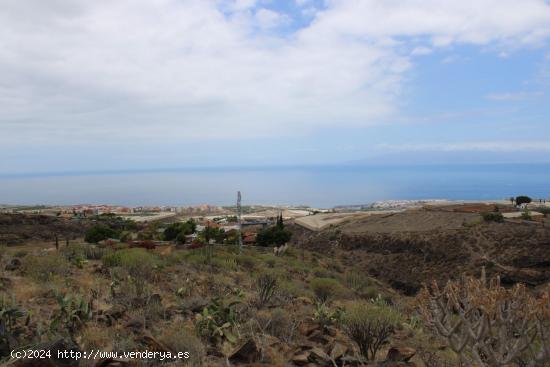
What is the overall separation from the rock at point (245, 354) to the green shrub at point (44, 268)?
6992mm

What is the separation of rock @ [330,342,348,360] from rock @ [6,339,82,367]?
3.61 meters

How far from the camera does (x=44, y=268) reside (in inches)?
480

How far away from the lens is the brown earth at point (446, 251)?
2678 cm

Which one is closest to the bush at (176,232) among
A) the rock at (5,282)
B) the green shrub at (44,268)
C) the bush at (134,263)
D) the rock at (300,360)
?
the bush at (134,263)

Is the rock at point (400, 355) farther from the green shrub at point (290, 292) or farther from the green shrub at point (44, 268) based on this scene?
the green shrub at point (44, 268)

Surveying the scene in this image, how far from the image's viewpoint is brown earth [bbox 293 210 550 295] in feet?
87.9

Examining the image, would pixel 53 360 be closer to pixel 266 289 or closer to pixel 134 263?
pixel 266 289

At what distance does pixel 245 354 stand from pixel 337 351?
1434 mm

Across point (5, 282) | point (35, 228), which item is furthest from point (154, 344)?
point (35, 228)

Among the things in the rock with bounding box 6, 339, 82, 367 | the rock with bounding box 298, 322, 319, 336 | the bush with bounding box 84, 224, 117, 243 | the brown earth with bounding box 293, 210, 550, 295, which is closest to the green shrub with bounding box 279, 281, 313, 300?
the rock with bounding box 298, 322, 319, 336

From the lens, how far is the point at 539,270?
2586cm

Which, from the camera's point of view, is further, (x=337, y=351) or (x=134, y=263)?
(x=134, y=263)

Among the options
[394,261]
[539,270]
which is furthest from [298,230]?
[539,270]

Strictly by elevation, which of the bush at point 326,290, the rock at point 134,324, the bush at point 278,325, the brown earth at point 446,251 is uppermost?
the rock at point 134,324
